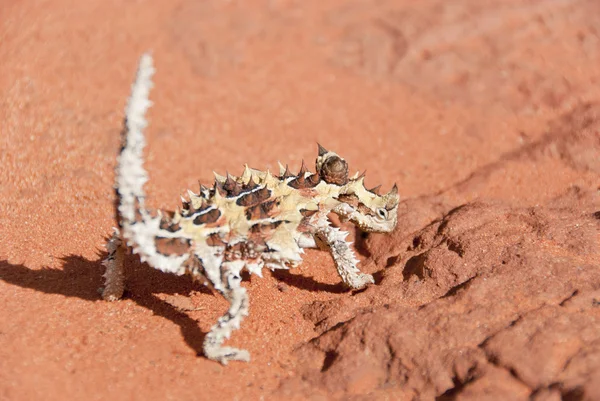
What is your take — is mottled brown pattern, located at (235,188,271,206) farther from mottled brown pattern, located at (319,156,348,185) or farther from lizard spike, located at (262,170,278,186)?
mottled brown pattern, located at (319,156,348,185)

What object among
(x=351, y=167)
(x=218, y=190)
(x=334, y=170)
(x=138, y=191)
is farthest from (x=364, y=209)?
(x=351, y=167)

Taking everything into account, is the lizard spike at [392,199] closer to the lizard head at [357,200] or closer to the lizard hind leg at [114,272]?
the lizard head at [357,200]

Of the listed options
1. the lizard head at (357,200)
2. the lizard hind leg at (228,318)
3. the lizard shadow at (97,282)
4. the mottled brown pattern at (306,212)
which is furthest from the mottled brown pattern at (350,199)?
the lizard shadow at (97,282)

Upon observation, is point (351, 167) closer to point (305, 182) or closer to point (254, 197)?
point (305, 182)

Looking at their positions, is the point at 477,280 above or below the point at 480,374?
above

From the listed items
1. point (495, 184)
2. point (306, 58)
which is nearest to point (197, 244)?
point (495, 184)

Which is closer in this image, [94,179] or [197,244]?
[197,244]

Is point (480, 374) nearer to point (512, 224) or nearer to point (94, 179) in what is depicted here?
point (512, 224)

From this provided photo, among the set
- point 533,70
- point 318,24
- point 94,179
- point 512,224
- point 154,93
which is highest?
point 318,24
